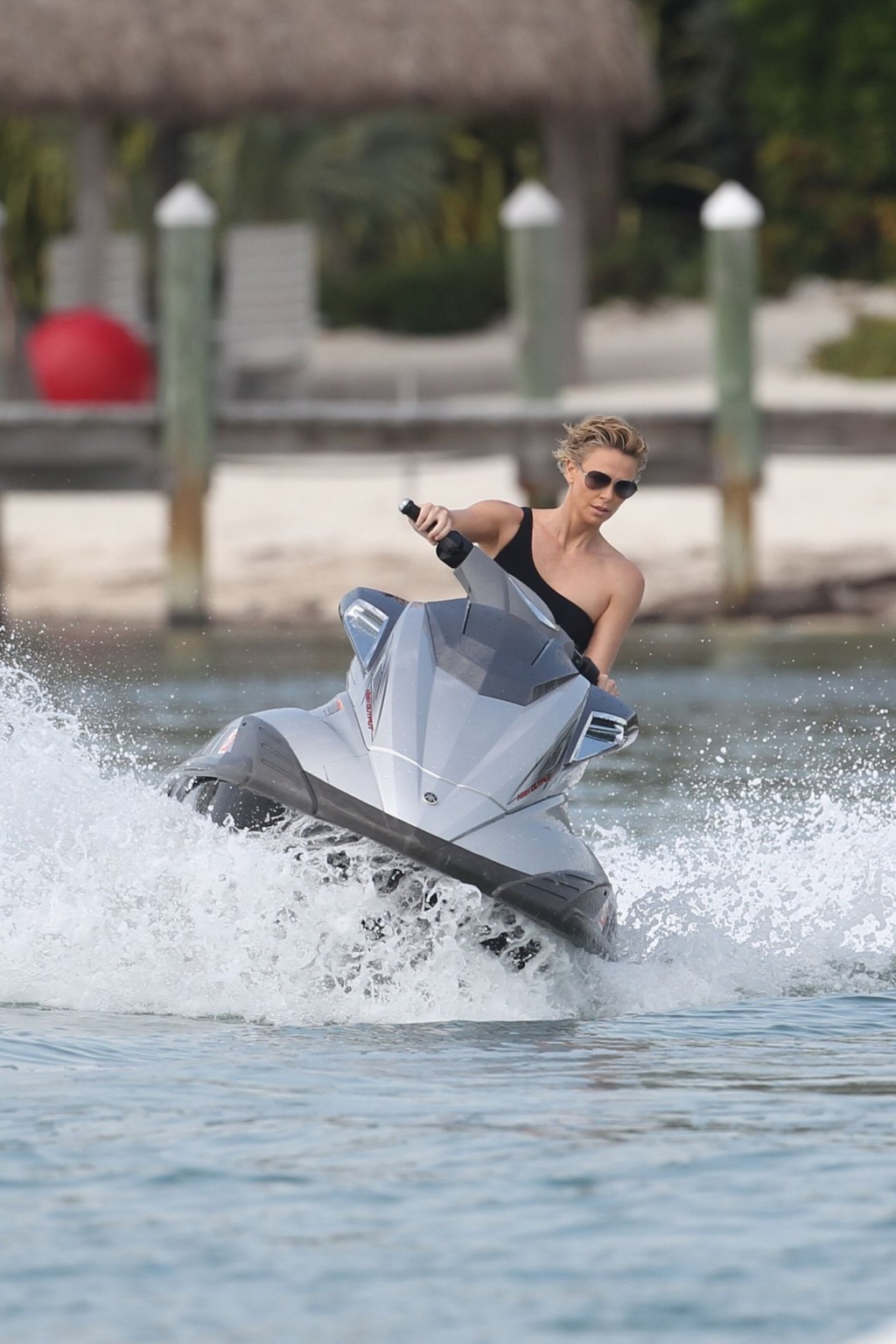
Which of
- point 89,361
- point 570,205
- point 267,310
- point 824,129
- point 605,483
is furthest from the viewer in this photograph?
point 824,129

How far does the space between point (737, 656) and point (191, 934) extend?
821 centimetres

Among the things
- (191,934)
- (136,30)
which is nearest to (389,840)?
(191,934)

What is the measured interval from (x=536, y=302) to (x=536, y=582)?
853 centimetres

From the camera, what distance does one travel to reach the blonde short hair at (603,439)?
20.1ft

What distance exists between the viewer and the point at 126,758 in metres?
9.62

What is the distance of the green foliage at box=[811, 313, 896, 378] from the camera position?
69.1 ft

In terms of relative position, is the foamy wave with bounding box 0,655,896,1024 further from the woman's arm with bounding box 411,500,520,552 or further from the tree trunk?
the tree trunk

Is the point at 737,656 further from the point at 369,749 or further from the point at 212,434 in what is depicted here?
the point at 369,749

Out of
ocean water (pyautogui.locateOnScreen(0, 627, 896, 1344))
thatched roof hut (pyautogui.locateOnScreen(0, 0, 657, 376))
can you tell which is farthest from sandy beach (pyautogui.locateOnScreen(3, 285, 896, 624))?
ocean water (pyautogui.locateOnScreen(0, 627, 896, 1344))

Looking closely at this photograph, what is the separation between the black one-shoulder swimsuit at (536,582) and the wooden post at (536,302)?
8.27m

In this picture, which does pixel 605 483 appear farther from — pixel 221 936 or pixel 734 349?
pixel 734 349

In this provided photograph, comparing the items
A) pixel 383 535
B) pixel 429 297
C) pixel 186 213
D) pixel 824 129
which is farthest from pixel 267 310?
pixel 824 129

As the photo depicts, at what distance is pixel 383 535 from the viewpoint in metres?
17.4

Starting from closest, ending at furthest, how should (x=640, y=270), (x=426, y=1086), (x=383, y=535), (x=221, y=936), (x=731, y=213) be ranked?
(x=426, y=1086)
(x=221, y=936)
(x=731, y=213)
(x=383, y=535)
(x=640, y=270)
